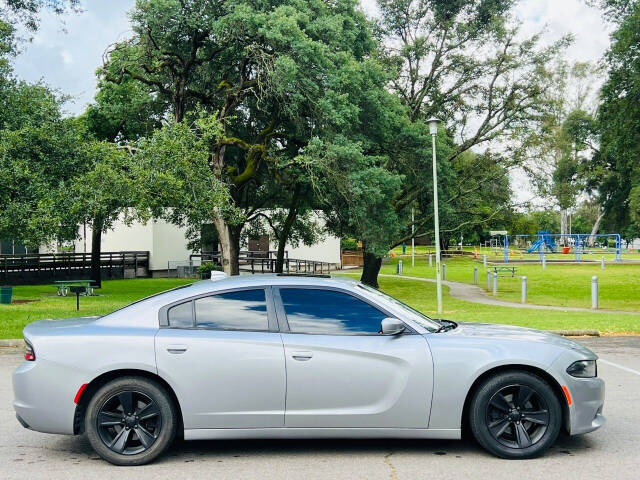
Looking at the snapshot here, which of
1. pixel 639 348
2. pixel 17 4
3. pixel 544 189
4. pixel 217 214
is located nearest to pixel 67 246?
pixel 217 214

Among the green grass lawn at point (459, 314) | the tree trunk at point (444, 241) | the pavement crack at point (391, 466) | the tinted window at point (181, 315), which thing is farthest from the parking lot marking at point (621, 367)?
the tree trunk at point (444, 241)

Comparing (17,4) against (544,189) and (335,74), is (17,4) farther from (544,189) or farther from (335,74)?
(544,189)

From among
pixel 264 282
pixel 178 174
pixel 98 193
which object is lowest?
pixel 264 282

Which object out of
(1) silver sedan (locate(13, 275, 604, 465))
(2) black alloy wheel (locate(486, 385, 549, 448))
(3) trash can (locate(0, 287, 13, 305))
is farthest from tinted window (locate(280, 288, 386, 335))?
(3) trash can (locate(0, 287, 13, 305))

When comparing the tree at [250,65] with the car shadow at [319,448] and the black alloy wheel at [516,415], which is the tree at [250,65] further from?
the black alloy wheel at [516,415]

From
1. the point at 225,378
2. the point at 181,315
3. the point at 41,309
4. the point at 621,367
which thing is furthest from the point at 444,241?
the point at 225,378

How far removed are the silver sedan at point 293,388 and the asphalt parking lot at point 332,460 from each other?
0.69 feet

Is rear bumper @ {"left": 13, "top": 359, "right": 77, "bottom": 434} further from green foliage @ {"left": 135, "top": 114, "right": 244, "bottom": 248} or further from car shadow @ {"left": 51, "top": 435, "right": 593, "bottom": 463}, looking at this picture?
green foliage @ {"left": 135, "top": 114, "right": 244, "bottom": 248}

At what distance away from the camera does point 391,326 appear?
5195mm

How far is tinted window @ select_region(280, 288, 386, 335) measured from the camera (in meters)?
5.38

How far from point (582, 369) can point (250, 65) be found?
20.8 meters

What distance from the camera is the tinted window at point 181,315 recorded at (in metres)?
5.41

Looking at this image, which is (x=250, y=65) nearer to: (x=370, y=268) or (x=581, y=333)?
(x=370, y=268)

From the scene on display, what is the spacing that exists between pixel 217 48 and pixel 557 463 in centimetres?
2170
